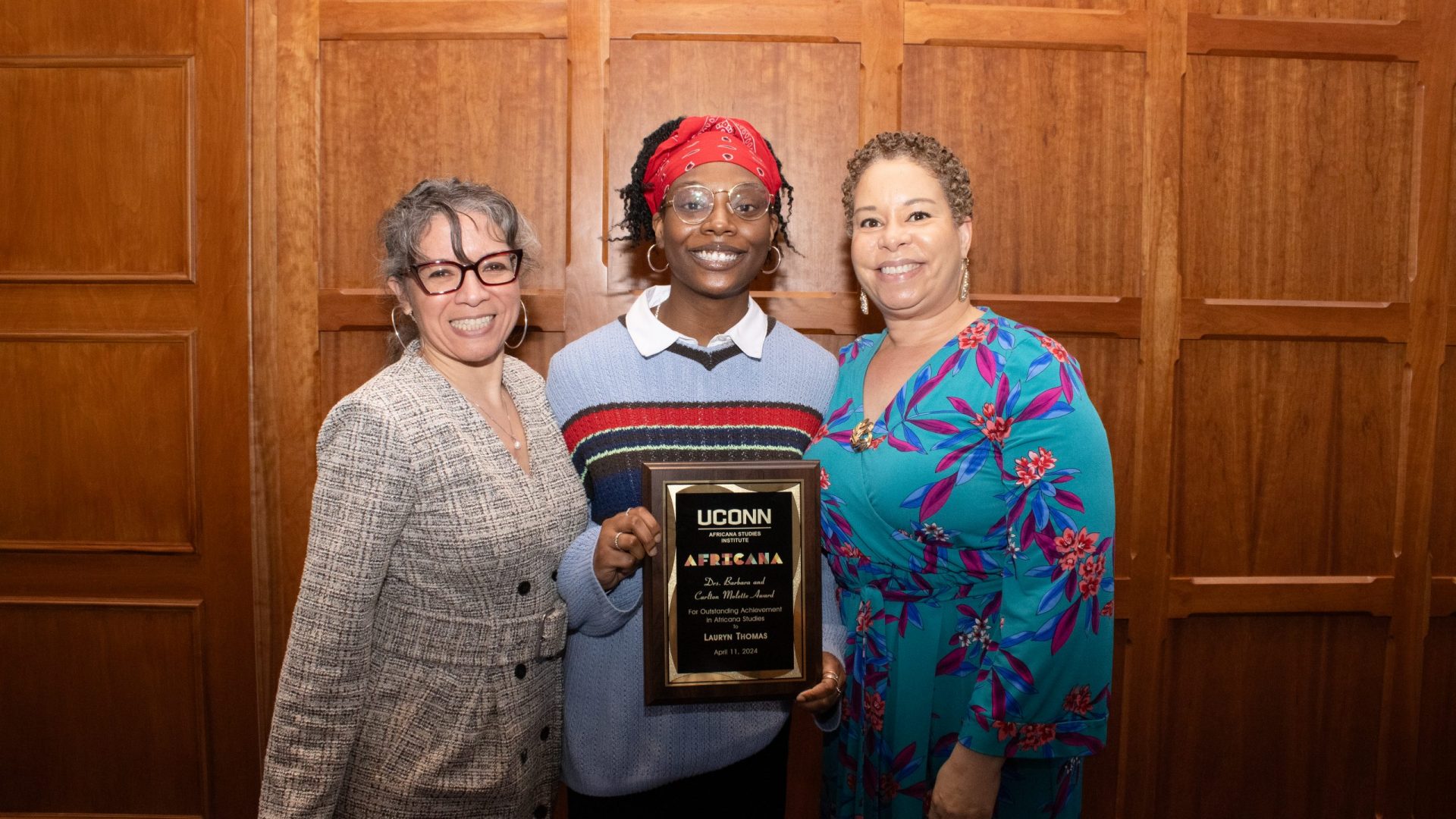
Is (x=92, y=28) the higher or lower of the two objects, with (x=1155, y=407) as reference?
higher

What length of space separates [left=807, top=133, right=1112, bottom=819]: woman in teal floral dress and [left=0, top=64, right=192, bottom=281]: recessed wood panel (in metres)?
2.10

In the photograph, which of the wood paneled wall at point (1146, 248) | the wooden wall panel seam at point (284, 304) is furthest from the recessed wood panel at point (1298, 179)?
the wooden wall panel seam at point (284, 304)

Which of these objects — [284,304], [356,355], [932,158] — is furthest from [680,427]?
[284,304]

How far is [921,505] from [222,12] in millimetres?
2481

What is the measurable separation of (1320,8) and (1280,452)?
4.53ft

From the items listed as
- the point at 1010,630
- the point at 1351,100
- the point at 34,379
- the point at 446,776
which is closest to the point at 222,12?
the point at 34,379

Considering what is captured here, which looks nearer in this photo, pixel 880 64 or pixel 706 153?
pixel 706 153

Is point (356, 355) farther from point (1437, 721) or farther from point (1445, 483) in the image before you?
point (1437, 721)

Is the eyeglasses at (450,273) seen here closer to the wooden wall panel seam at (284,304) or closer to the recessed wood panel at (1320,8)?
the wooden wall panel seam at (284,304)

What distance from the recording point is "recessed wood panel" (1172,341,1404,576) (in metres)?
2.61

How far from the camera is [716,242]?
161 cm

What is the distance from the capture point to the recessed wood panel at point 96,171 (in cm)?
250

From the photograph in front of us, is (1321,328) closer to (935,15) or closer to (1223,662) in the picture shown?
(1223,662)

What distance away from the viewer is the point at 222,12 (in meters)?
2.46
